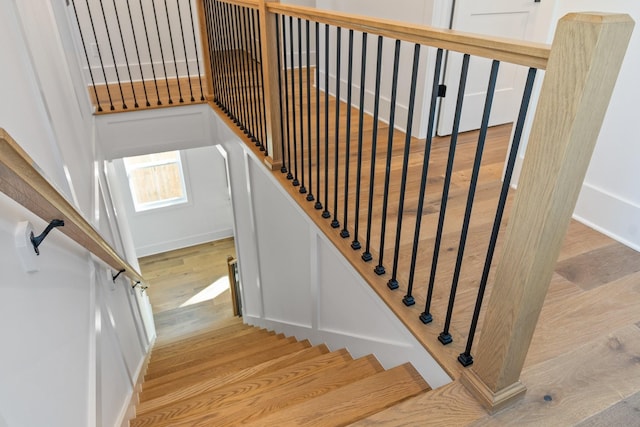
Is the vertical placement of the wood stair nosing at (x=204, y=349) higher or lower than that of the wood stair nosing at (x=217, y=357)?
lower

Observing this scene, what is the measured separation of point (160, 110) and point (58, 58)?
141 centimetres

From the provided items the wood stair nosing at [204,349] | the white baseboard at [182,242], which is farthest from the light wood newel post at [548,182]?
the white baseboard at [182,242]

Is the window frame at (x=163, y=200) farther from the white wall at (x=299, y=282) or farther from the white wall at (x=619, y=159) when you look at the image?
the white wall at (x=619, y=159)

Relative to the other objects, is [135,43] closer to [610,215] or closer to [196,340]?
[196,340]

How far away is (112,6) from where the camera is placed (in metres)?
4.60

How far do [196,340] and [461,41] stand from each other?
4.53 m

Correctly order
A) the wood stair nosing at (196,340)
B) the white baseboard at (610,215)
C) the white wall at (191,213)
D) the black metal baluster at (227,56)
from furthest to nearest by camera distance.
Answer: the white wall at (191,213) < the wood stair nosing at (196,340) < the black metal baluster at (227,56) < the white baseboard at (610,215)

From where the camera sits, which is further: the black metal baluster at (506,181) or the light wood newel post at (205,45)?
the light wood newel post at (205,45)

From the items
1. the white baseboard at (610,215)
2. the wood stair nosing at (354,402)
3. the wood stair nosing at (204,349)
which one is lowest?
the wood stair nosing at (204,349)

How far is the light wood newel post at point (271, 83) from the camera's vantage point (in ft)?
7.40

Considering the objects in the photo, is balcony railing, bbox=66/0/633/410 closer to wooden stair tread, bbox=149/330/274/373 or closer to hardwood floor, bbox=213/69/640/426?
hardwood floor, bbox=213/69/640/426

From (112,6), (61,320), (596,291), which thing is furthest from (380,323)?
(112,6)

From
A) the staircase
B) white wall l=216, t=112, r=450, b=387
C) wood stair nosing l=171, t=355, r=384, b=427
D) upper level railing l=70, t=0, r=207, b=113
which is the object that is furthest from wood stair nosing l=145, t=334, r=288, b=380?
upper level railing l=70, t=0, r=207, b=113

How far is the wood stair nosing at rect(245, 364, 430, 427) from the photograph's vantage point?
4.74ft
